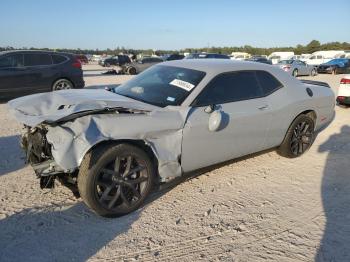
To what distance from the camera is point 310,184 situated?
4812 mm

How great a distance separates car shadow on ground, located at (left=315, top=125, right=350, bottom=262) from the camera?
10.8ft

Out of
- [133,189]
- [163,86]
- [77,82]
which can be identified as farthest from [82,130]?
[77,82]

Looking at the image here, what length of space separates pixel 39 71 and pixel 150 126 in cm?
839

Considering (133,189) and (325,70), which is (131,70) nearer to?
(325,70)

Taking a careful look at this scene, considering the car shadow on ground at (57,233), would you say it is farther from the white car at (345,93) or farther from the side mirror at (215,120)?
the white car at (345,93)

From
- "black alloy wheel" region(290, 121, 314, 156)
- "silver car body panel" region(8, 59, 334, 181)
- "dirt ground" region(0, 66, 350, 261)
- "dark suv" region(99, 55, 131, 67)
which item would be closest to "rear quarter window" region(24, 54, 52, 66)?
"dirt ground" region(0, 66, 350, 261)

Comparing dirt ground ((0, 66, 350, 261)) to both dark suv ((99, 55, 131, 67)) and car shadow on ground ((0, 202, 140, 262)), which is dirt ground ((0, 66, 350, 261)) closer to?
car shadow on ground ((0, 202, 140, 262))

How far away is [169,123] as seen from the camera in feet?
13.0

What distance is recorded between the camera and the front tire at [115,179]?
11.7 feet

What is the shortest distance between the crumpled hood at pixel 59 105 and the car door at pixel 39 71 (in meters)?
6.97

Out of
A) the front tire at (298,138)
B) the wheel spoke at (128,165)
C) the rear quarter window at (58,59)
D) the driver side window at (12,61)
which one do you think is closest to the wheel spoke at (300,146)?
the front tire at (298,138)

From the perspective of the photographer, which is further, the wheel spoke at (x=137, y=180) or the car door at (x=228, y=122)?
the car door at (x=228, y=122)

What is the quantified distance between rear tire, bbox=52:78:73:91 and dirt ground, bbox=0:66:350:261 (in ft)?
21.3

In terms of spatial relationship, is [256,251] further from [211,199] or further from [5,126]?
[5,126]
